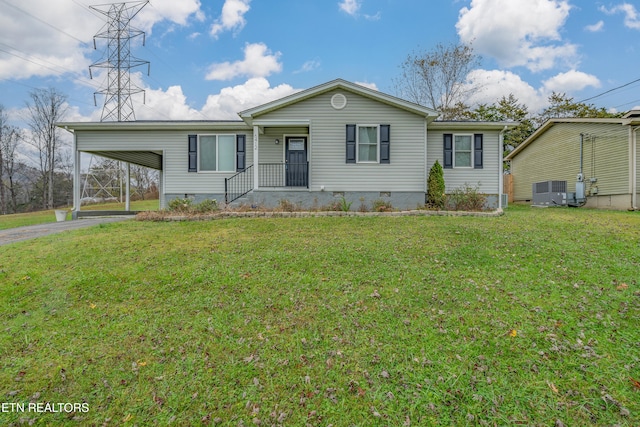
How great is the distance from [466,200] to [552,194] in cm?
697

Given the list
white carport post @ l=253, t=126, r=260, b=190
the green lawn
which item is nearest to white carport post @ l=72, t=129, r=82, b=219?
the green lawn

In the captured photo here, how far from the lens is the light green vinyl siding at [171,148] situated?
1194 cm

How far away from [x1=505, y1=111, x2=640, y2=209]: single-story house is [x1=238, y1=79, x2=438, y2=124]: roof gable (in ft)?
28.3

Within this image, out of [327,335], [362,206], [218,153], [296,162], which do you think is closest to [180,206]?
[218,153]

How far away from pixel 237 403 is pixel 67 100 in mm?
37617

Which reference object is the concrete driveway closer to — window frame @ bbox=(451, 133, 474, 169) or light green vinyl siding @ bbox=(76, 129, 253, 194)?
light green vinyl siding @ bbox=(76, 129, 253, 194)

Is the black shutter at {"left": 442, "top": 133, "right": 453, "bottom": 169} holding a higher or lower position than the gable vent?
lower

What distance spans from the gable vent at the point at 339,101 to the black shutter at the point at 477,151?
210 inches

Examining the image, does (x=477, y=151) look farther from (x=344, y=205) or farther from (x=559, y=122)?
(x=559, y=122)

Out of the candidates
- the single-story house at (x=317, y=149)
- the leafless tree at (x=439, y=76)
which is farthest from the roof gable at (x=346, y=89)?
the leafless tree at (x=439, y=76)

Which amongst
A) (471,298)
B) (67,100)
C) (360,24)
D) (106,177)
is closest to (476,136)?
(360,24)

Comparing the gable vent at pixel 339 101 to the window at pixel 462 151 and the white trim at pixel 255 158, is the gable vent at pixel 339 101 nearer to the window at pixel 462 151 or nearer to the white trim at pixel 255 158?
the white trim at pixel 255 158

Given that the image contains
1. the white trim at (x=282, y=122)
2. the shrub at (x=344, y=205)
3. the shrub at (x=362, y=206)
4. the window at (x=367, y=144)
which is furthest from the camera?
the window at (x=367, y=144)

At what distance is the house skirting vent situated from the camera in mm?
14289
